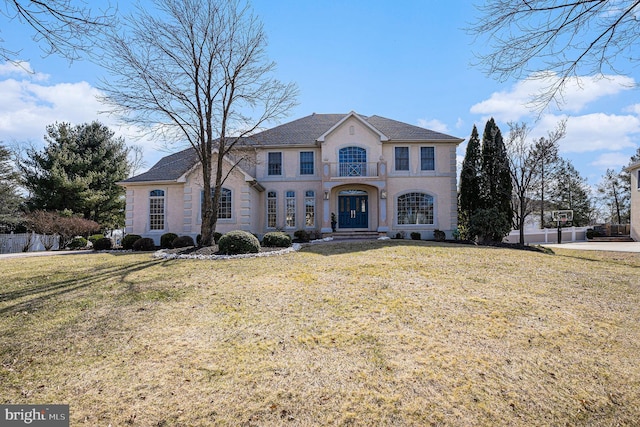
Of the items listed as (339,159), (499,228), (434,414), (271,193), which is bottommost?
(434,414)

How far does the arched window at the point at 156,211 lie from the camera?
798 inches

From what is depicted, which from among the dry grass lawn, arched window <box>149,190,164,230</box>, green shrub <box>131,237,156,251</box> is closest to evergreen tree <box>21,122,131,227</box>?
arched window <box>149,190,164,230</box>

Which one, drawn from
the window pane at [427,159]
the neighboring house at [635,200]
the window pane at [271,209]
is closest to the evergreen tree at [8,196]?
the window pane at [271,209]

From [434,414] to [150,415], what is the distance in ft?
9.05

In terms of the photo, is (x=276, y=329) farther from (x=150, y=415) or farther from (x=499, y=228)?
(x=499, y=228)

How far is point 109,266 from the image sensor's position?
10.3 m

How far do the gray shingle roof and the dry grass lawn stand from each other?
13.8m

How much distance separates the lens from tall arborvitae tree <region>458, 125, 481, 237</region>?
2095cm

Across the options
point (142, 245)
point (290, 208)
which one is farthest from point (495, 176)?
point (142, 245)

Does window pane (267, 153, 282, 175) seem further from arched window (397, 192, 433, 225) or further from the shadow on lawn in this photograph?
the shadow on lawn

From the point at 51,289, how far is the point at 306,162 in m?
15.7

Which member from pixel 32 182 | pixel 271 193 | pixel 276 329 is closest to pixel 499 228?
pixel 271 193

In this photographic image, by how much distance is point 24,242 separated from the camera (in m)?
19.9

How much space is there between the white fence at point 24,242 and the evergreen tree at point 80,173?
526cm
